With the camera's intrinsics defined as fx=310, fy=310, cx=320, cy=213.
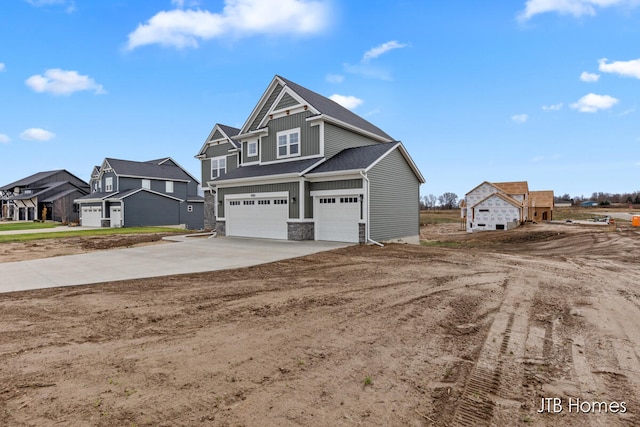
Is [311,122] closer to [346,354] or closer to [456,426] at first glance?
[346,354]

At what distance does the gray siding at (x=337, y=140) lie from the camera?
16.8 metres

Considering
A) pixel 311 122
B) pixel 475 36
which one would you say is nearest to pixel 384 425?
pixel 311 122

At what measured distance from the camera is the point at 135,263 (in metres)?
10.4

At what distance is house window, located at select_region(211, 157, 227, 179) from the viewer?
85.2 feet

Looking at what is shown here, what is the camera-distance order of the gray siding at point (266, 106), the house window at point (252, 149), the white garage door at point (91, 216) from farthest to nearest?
1. the white garage door at point (91, 216)
2. the house window at point (252, 149)
3. the gray siding at point (266, 106)

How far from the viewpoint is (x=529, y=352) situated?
3629mm

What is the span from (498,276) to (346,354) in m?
5.98

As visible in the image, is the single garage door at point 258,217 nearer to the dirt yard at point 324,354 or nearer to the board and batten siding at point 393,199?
the board and batten siding at point 393,199

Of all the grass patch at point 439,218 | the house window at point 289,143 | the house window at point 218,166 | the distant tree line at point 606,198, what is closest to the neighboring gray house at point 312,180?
the house window at point 289,143

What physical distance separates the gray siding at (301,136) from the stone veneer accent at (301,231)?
4057 millimetres

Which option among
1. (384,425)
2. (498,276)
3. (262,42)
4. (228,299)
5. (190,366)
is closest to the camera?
(384,425)

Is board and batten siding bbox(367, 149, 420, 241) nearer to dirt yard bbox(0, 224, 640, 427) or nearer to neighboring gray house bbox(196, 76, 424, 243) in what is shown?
neighboring gray house bbox(196, 76, 424, 243)

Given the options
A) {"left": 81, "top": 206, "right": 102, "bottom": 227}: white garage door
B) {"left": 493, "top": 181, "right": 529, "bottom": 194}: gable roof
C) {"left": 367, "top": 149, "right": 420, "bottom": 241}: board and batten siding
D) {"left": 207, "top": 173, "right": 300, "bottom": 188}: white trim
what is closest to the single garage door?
{"left": 207, "top": 173, "right": 300, "bottom": 188}: white trim

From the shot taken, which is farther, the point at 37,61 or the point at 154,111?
the point at 154,111
